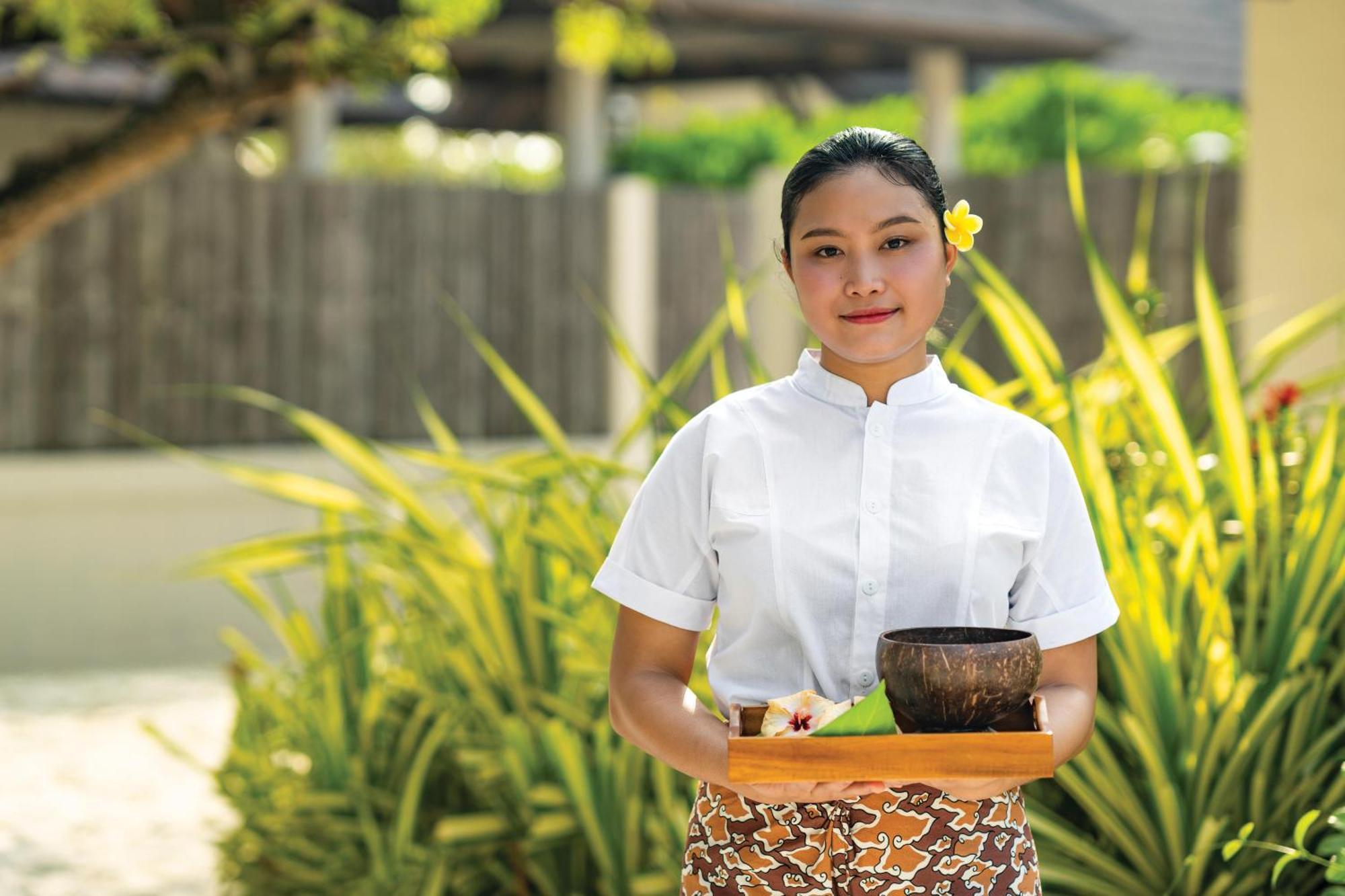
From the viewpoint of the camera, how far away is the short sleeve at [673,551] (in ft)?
5.36

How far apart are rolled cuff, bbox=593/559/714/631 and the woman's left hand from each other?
10.5 inches

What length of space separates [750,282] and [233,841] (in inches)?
68.3

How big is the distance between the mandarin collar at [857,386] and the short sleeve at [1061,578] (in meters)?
0.13

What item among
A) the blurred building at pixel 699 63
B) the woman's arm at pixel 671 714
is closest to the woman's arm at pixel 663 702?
the woman's arm at pixel 671 714

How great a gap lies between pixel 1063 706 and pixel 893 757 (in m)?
0.25

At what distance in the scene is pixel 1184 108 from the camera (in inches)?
530

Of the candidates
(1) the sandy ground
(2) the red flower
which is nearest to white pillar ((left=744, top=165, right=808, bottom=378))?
(1) the sandy ground

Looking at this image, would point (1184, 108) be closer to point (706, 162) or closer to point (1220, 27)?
point (706, 162)

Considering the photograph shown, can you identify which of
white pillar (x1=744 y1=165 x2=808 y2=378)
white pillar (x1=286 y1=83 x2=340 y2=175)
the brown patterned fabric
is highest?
white pillar (x1=286 y1=83 x2=340 y2=175)

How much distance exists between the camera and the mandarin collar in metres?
1.65

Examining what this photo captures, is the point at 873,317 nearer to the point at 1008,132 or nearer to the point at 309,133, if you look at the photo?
the point at 309,133

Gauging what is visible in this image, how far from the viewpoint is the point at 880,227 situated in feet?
5.18

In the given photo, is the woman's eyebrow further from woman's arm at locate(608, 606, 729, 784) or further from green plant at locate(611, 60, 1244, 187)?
green plant at locate(611, 60, 1244, 187)

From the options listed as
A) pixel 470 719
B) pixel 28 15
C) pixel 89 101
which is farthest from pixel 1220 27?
pixel 470 719
